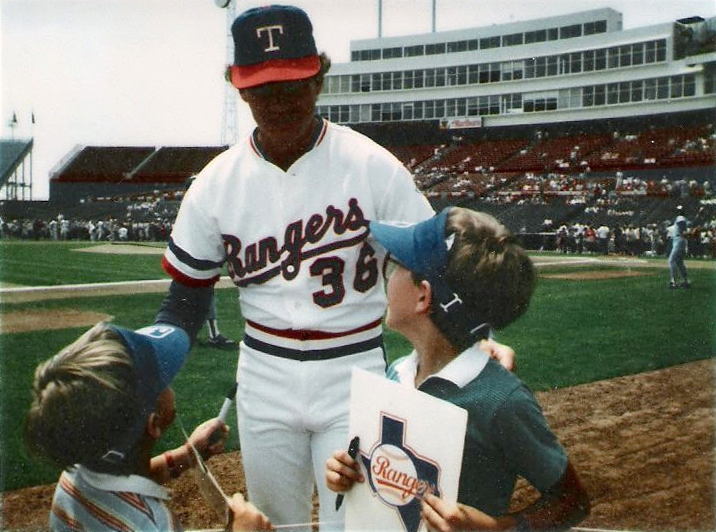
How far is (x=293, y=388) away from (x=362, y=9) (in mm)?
1275

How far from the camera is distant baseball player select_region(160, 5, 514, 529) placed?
1.70 metres

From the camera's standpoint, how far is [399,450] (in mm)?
1195

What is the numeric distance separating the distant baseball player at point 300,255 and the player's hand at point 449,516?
0.56 meters

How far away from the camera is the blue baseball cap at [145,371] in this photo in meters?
1.26

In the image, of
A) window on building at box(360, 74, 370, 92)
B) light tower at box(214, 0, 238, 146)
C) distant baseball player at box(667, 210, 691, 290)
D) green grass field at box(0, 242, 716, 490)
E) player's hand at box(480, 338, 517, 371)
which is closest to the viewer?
player's hand at box(480, 338, 517, 371)

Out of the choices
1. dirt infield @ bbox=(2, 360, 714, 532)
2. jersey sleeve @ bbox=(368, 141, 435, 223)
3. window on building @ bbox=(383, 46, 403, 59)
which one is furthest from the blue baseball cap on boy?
window on building @ bbox=(383, 46, 403, 59)

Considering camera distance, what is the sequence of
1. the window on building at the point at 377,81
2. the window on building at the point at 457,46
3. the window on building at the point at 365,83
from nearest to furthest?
1. the window on building at the point at 457,46
2. the window on building at the point at 365,83
3. the window on building at the point at 377,81

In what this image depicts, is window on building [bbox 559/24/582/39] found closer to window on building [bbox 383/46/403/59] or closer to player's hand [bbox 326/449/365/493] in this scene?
window on building [bbox 383/46/403/59]

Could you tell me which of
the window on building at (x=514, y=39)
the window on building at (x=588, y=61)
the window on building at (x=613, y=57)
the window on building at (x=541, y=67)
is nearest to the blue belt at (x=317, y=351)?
the window on building at (x=541, y=67)

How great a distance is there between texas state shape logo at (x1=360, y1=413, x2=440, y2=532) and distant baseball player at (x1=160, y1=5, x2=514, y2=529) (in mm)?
482

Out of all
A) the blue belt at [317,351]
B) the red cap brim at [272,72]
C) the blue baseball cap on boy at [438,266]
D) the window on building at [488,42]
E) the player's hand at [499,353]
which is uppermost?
the window on building at [488,42]

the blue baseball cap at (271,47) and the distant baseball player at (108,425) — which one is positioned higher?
the blue baseball cap at (271,47)

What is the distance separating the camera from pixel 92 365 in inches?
47.1

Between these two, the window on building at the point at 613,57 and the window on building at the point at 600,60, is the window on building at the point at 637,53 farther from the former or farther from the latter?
the window on building at the point at 600,60
